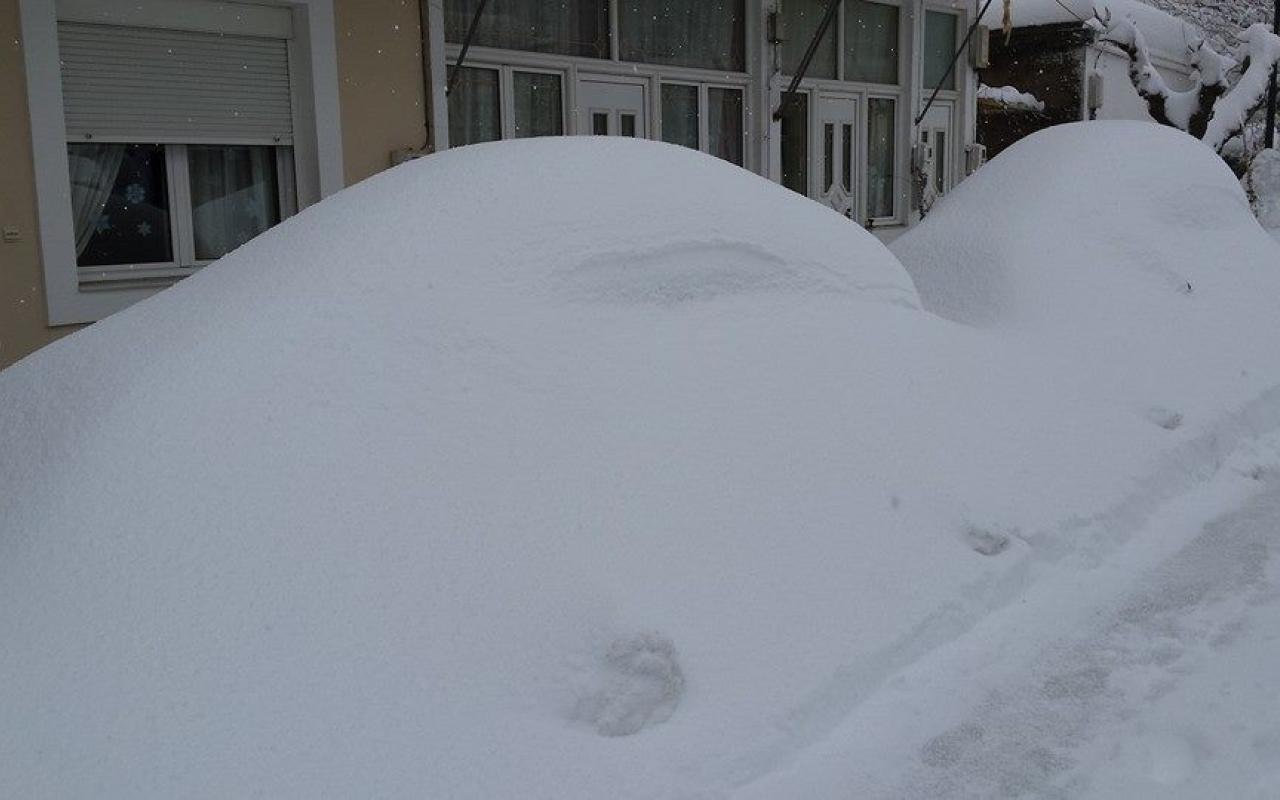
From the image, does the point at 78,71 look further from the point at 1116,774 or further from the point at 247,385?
the point at 1116,774

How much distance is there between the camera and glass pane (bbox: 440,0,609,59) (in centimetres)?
855

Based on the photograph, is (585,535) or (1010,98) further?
(1010,98)

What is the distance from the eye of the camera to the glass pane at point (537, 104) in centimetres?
921

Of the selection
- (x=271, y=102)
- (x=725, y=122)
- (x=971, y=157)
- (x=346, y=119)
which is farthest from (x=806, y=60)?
(x=271, y=102)

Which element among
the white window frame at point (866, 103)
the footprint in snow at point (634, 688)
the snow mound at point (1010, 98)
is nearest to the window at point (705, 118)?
the white window frame at point (866, 103)

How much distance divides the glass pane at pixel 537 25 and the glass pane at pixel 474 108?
246 millimetres

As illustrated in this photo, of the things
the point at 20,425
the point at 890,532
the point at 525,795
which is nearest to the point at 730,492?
the point at 890,532

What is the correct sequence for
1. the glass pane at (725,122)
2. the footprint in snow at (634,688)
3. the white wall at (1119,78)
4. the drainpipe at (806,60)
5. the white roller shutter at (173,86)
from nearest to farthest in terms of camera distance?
the footprint in snow at (634,688) < the white roller shutter at (173,86) < the drainpipe at (806,60) < the glass pane at (725,122) < the white wall at (1119,78)

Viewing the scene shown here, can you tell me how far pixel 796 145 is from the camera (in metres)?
12.1

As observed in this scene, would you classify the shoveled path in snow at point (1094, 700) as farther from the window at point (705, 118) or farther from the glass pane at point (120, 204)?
the window at point (705, 118)

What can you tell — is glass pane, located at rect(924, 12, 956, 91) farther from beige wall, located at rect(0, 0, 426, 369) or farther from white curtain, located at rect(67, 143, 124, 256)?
white curtain, located at rect(67, 143, 124, 256)

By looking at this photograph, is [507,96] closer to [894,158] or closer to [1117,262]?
[1117,262]

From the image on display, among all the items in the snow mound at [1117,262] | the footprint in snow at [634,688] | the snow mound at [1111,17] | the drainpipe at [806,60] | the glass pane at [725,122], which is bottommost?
the footprint in snow at [634,688]

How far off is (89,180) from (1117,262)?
556 cm
